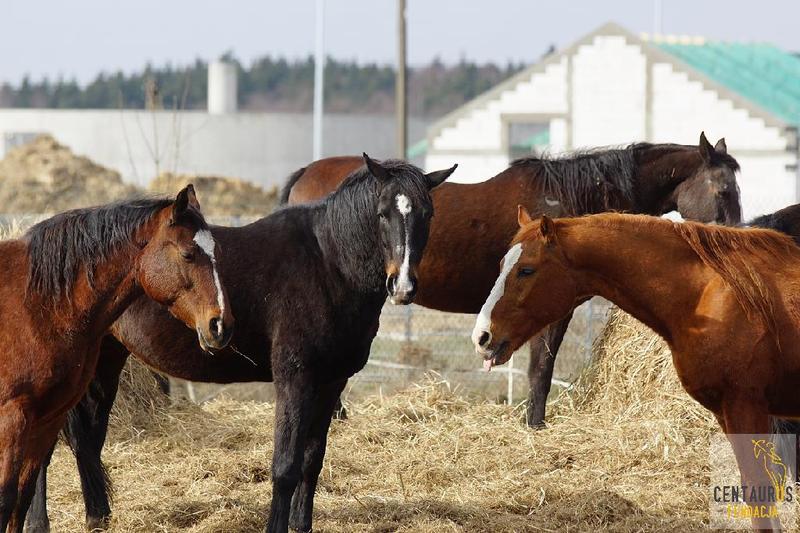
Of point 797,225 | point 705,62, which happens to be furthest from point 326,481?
point 705,62

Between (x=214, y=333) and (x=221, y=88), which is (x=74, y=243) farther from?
(x=221, y=88)

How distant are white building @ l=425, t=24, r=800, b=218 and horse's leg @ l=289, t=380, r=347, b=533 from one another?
1937cm

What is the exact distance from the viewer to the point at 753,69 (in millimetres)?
32062

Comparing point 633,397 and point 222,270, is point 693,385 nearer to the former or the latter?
point 222,270

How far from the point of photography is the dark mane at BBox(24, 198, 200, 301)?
15.8ft

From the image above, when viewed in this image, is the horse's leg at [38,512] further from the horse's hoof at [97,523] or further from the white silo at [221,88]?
the white silo at [221,88]

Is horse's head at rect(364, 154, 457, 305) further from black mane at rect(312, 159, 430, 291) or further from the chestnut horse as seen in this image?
the chestnut horse

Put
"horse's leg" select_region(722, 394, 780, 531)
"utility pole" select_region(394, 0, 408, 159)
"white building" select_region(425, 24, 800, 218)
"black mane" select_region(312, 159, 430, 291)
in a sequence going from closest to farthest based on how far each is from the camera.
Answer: "horse's leg" select_region(722, 394, 780, 531) → "black mane" select_region(312, 159, 430, 291) → "utility pole" select_region(394, 0, 408, 159) → "white building" select_region(425, 24, 800, 218)

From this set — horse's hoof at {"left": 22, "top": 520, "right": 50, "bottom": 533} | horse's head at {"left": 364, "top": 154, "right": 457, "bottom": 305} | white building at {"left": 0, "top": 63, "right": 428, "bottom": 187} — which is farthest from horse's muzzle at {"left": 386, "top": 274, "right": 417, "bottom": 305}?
white building at {"left": 0, "top": 63, "right": 428, "bottom": 187}

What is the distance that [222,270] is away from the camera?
563 cm

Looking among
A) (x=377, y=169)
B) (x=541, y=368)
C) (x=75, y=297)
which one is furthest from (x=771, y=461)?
(x=541, y=368)

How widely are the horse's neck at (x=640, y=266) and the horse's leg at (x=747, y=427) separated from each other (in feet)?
1.38

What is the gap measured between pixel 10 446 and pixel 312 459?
1711 mm

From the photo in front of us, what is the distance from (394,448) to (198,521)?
189 centimetres
